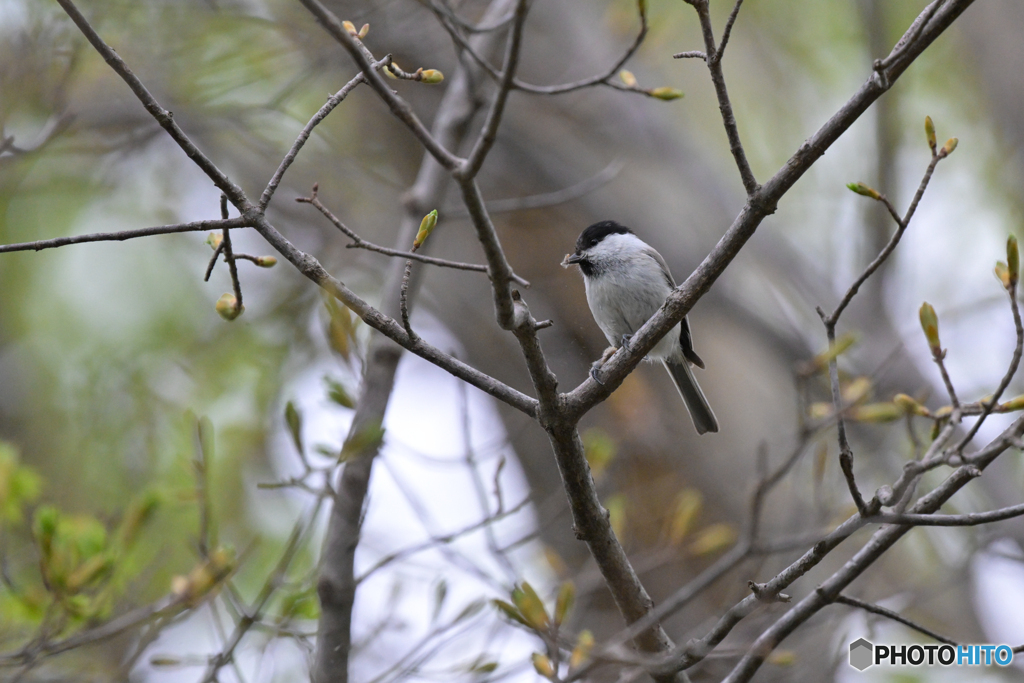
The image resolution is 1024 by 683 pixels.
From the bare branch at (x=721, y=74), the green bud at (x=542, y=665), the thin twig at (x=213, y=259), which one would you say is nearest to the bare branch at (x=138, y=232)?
the thin twig at (x=213, y=259)

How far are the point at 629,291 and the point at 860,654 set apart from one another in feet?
5.98

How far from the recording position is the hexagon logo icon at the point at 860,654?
302cm

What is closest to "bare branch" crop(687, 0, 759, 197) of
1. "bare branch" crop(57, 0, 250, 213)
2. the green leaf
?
"bare branch" crop(57, 0, 250, 213)

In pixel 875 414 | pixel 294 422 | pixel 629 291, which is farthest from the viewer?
pixel 629 291

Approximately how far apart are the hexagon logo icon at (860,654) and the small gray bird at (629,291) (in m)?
1.40

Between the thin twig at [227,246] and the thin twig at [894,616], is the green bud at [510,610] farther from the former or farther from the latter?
the thin twig at [227,246]

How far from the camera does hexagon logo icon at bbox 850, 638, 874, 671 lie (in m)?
3.02

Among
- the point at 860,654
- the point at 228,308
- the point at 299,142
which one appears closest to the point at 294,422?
the point at 228,308

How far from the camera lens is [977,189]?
7.26m

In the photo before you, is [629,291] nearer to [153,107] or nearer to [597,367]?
[597,367]

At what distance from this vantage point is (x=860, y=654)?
3.05 metres

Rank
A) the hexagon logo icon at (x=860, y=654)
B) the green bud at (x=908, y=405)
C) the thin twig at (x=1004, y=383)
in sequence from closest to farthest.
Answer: the thin twig at (x=1004, y=383) < the green bud at (x=908, y=405) < the hexagon logo icon at (x=860, y=654)

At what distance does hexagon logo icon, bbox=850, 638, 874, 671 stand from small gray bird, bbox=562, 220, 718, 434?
55.2 inches

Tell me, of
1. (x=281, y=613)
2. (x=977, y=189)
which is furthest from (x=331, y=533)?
(x=977, y=189)
